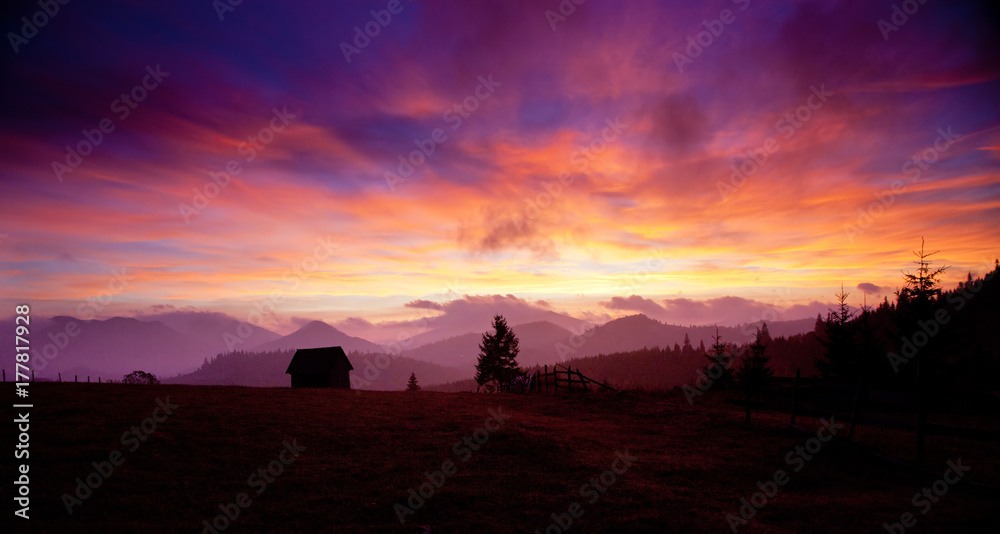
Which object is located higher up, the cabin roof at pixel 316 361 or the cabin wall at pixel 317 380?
the cabin roof at pixel 316 361

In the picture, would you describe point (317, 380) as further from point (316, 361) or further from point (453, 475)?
point (453, 475)

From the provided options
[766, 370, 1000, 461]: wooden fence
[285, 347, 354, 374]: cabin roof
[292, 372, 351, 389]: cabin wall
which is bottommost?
[292, 372, 351, 389]: cabin wall

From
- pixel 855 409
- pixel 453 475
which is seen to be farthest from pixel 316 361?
pixel 855 409

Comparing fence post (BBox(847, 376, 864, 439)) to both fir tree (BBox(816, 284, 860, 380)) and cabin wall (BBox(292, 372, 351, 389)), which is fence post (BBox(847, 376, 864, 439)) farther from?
cabin wall (BBox(292, 372, 351, 389))

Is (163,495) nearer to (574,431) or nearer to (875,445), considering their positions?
(574,431)

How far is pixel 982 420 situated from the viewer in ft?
72.3

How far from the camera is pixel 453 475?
1453 centimetres

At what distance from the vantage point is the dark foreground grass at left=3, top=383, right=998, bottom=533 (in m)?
10.7

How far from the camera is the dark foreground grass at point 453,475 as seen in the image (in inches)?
422

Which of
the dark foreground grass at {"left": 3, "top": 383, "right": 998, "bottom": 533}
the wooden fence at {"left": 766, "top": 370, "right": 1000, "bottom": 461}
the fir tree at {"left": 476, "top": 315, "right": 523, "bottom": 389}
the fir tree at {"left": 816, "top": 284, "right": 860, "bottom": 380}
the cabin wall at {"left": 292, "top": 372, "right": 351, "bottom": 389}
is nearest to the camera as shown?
the dark foreground grass at {"left": 3, "top": 383, "right": 998, "bottom": 533}

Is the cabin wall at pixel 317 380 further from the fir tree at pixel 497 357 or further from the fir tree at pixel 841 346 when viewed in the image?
the fir tree at pixel 841 346

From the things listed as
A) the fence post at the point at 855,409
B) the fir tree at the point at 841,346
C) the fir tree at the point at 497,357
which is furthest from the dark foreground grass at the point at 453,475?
the fir tree at the point at 497,357

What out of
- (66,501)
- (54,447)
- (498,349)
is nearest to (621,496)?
(66,501)

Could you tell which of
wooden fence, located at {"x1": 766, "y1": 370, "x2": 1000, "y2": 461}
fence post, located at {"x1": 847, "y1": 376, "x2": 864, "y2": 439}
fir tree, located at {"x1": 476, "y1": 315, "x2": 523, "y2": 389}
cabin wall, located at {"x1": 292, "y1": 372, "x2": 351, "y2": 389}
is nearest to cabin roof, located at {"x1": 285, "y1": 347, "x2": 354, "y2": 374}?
cabin wall, located at {"x1": 292, "y1": 372, "x2": 351, "y2": 389}
